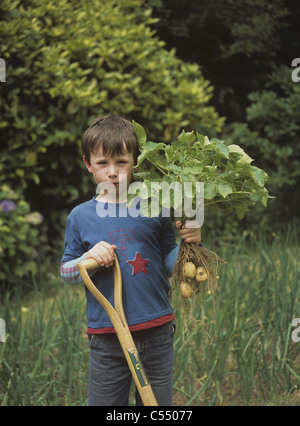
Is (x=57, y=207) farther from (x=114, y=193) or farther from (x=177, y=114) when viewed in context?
(x=114, y=193)

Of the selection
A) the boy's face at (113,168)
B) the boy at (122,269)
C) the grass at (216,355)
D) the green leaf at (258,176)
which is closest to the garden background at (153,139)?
the grass at (216,355)

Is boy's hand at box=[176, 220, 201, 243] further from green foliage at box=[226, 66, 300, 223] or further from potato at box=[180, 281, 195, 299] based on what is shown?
green foliage at box=[226, 66, 300, 223]

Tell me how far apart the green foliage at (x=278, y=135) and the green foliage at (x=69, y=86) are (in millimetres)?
678

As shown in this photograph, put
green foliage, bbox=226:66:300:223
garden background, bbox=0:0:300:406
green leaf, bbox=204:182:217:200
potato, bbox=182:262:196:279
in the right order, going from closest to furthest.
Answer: green leaf, bbox=204:182:217:200 → potato, bbox=182:262:196:279 → garden background, bbox=0:0:300:406 → green foliage, bbox=226:66:300:223

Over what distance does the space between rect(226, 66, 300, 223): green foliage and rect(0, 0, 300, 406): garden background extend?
13 mm

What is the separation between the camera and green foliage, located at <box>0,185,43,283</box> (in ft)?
10.4

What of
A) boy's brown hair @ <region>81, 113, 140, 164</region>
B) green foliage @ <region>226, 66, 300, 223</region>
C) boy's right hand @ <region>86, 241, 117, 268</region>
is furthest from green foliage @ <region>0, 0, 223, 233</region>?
boy's right hand @ <region>86, 241, 117, 268</region>

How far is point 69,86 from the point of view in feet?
10.7

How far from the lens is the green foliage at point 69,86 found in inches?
129

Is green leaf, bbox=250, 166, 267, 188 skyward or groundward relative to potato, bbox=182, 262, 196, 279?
skyward

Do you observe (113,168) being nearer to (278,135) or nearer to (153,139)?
(153,139)
